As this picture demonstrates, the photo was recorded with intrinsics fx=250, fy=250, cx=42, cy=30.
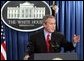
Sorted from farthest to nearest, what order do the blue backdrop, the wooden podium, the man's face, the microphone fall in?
the blue backdrop → the man's face → the microphone → the wooden podium

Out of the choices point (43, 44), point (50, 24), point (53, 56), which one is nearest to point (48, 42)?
point (43, 44)

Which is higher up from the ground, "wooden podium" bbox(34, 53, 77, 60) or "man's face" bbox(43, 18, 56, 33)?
"man's face" bbox(43, 18, 56, 33)

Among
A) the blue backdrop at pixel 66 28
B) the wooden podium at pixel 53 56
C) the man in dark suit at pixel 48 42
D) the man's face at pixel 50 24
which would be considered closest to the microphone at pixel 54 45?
the man in dark suit at pixel 48 42

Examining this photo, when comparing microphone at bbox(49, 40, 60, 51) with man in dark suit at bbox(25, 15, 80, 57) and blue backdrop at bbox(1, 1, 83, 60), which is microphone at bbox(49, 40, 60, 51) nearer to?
man in dark suit at bbox(25, 15, 80, 57)

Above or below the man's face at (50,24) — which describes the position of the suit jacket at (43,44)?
below

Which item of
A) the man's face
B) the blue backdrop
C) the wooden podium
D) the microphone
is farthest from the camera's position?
the blue backdrop

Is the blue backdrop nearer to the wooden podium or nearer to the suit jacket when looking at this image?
the suit jacket

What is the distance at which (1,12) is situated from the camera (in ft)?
12.1

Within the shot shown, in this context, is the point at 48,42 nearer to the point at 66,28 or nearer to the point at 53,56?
the point at 53,56

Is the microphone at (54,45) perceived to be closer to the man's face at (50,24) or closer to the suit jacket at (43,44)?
the suit jacket at (43,44)

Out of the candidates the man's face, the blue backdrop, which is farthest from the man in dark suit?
the blue backdrop

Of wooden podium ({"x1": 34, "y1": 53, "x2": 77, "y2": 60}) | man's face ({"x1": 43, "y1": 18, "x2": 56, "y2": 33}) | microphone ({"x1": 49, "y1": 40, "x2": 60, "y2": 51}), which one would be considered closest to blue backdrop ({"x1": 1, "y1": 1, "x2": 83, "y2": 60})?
man's face ({"x1": 43, "y1": 18, "x2": 56, "y2": 33})

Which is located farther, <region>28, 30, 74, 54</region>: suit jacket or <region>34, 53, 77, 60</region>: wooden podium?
<region>28, 30, 74, 54</region>: suit jacket

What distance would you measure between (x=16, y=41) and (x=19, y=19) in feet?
1.10
